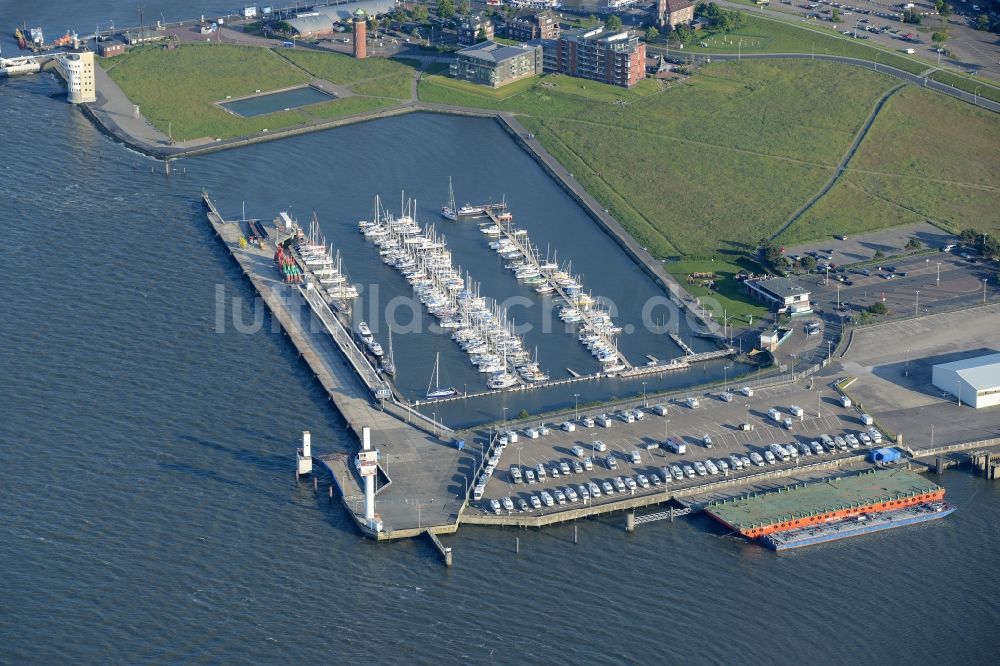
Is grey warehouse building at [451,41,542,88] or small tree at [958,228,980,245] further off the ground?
grey warehouse building at [451,41,542,88]

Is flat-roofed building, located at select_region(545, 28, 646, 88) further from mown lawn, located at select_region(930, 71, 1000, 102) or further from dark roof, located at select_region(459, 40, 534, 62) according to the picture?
mown lawn, located at select_region(930, 71, 1000, 102)

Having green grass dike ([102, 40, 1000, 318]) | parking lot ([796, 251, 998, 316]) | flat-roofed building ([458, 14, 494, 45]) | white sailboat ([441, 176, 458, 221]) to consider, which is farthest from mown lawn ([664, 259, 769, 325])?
flat-roofed building ([458, 14, 494, 45])

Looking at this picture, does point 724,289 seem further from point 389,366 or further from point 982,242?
point 389,366

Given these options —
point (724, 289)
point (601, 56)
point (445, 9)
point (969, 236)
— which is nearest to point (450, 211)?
point (724, 289)

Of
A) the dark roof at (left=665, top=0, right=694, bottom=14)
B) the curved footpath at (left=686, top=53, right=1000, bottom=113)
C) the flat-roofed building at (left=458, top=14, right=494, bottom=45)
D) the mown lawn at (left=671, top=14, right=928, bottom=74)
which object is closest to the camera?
the curved footpath at (left=686, top=53, right=1000, bottom=113)

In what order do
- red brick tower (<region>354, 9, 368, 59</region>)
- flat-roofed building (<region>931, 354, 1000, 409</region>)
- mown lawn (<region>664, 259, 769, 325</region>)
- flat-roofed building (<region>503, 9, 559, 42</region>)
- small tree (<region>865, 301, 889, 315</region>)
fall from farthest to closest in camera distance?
1. flat-roofed building (<region>503, 9, 559, 42</region>)
2. red brick tower (<region>354, 9, 368, 59</region>)
3. mown lawn (<region>664, 259, 769, 325</region>)
4. small tree (<region>865, 301, 889, 315</region>)
5. flat-roofed building (<region>931, 354, 1000, 409</region>)

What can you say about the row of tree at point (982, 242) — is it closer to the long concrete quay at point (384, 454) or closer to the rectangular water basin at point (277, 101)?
the long concrete quay at point (384, 454)
